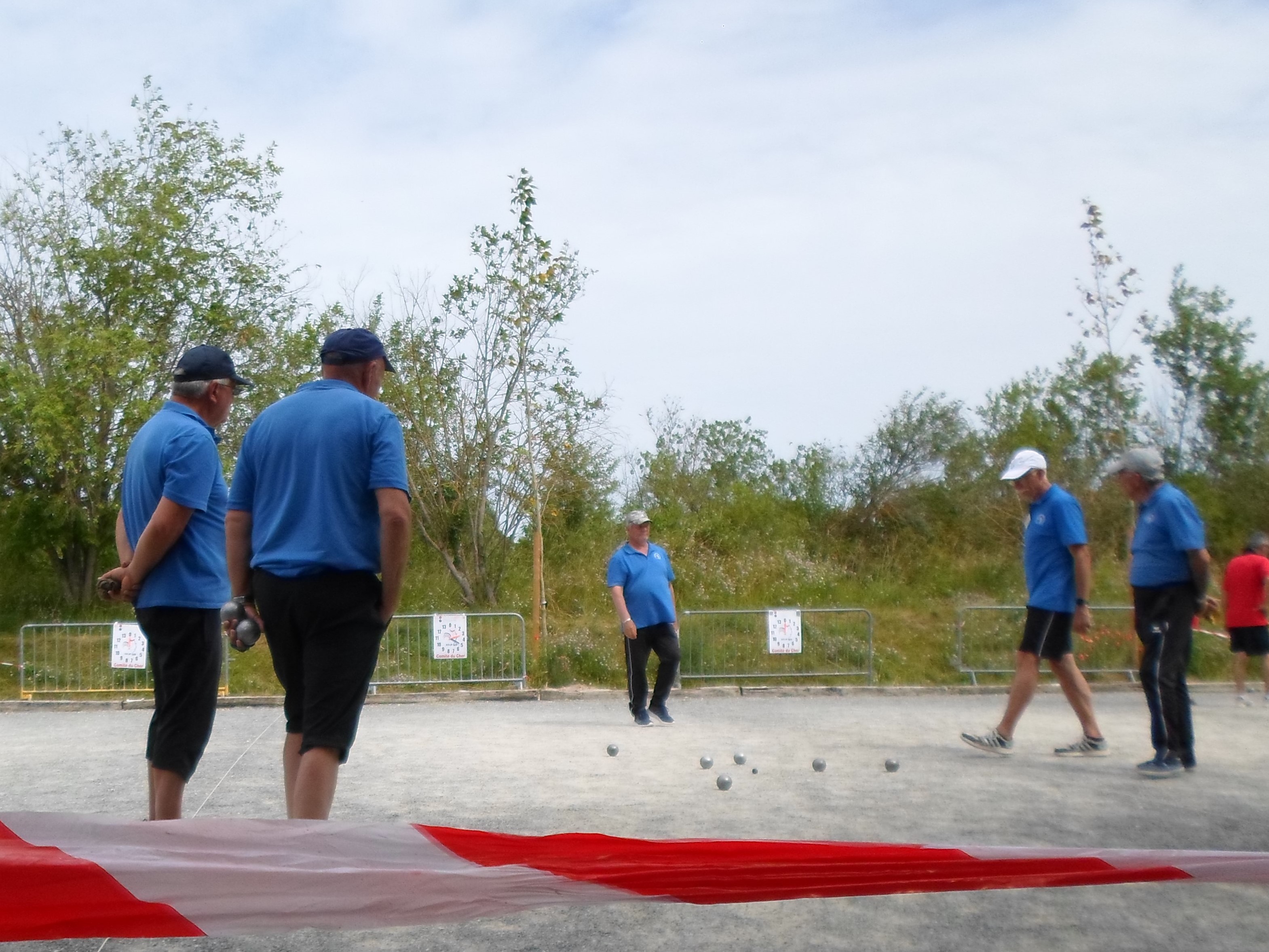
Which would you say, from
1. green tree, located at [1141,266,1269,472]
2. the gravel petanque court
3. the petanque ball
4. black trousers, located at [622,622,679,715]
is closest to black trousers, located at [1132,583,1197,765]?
the gravel petanque court

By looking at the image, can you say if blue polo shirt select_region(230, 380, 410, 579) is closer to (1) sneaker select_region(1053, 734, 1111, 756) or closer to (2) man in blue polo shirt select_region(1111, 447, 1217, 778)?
(2) man in blue polo shirt select_region(1111, 447, 1217, 778)

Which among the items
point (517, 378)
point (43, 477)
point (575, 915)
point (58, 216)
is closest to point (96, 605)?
point (43, 477)

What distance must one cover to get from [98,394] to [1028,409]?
2206 centimetres

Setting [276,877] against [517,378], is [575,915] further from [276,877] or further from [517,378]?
[517,378]

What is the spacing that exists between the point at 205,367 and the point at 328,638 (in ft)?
4.59

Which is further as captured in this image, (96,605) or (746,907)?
(96,605)

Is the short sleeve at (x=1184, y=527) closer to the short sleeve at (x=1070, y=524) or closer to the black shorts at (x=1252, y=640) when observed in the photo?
the short sleeve at (x=1070, y=524)

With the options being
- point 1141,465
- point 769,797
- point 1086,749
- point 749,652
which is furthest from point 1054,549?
point 749,652

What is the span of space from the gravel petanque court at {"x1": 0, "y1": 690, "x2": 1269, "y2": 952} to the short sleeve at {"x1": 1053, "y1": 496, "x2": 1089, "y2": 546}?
137 cm

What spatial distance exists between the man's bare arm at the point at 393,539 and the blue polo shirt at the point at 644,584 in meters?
6.95

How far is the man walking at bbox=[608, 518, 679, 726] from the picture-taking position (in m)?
11.0

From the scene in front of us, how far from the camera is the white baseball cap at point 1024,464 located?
26.7ft

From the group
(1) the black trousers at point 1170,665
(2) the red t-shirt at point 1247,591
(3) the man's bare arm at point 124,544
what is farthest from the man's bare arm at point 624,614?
(2) the red t-shirt at point 1247,591

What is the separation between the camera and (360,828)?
2.91 metres
